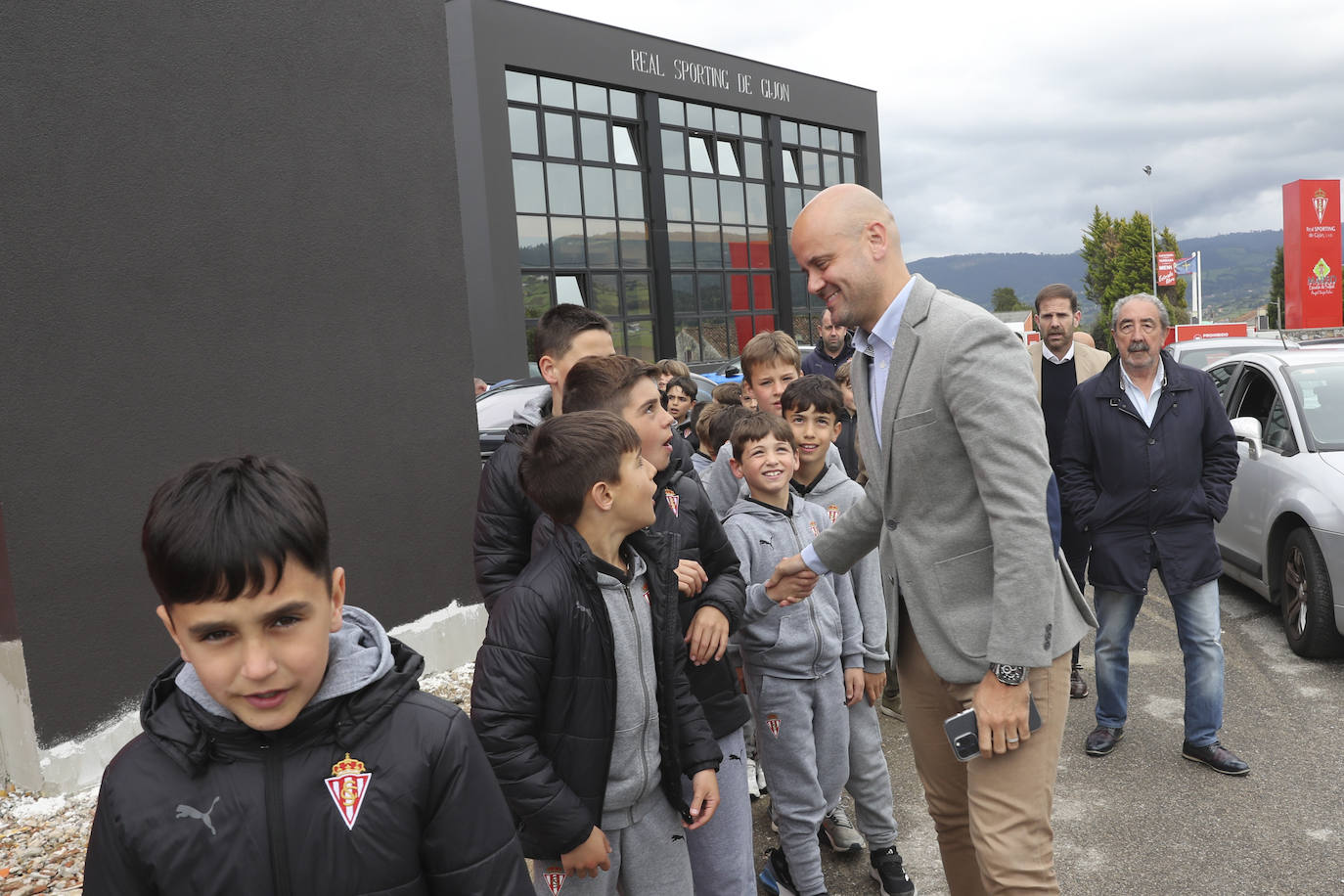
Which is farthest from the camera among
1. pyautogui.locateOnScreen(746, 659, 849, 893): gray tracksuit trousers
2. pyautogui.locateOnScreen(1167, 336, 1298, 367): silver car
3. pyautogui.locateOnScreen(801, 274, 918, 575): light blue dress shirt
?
pyautogui.locateOnScreen(1167, 336, 1298, 367): silver car

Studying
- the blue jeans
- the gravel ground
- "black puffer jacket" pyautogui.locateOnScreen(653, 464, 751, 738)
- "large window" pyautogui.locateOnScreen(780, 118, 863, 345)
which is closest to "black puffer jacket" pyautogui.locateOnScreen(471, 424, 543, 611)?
"black puffer jacket" pyautogui.locateOnScreen(653, 464, 751, 738)

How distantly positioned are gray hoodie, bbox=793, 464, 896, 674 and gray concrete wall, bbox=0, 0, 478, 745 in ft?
9.20

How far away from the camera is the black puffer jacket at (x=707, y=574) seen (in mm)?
2912

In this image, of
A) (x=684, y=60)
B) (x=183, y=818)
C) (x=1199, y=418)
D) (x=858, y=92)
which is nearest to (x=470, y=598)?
(x=1199, y=418)

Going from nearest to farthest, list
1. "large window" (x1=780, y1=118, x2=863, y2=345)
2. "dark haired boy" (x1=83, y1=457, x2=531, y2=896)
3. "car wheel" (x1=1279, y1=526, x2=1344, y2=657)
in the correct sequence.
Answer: "dark haired boy" (x1=83, y1=457, x2=531, y2=896) → "car wheel" (x1=1279, y1=526, x2=1344, y2=657) → "large window" (x1=780, y1=118, x2=863, y2=345)

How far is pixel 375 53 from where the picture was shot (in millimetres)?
5742

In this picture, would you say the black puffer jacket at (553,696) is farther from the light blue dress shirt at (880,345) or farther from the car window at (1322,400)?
the car window at (1322,400)

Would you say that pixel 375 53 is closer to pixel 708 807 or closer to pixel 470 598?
pixel 470 598

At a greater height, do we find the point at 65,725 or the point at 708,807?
the point at 708,807

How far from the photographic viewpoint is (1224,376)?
787cm

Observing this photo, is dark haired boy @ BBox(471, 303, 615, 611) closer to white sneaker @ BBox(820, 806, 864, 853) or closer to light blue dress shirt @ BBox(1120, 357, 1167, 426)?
white sneaker @ BBox(820, 806, 864, 853)

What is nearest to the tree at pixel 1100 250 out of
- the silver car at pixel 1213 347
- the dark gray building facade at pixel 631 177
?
the dark gray building facade at pixel 631 177

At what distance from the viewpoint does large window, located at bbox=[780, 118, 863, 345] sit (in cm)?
3616

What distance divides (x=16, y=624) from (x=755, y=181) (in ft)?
107
